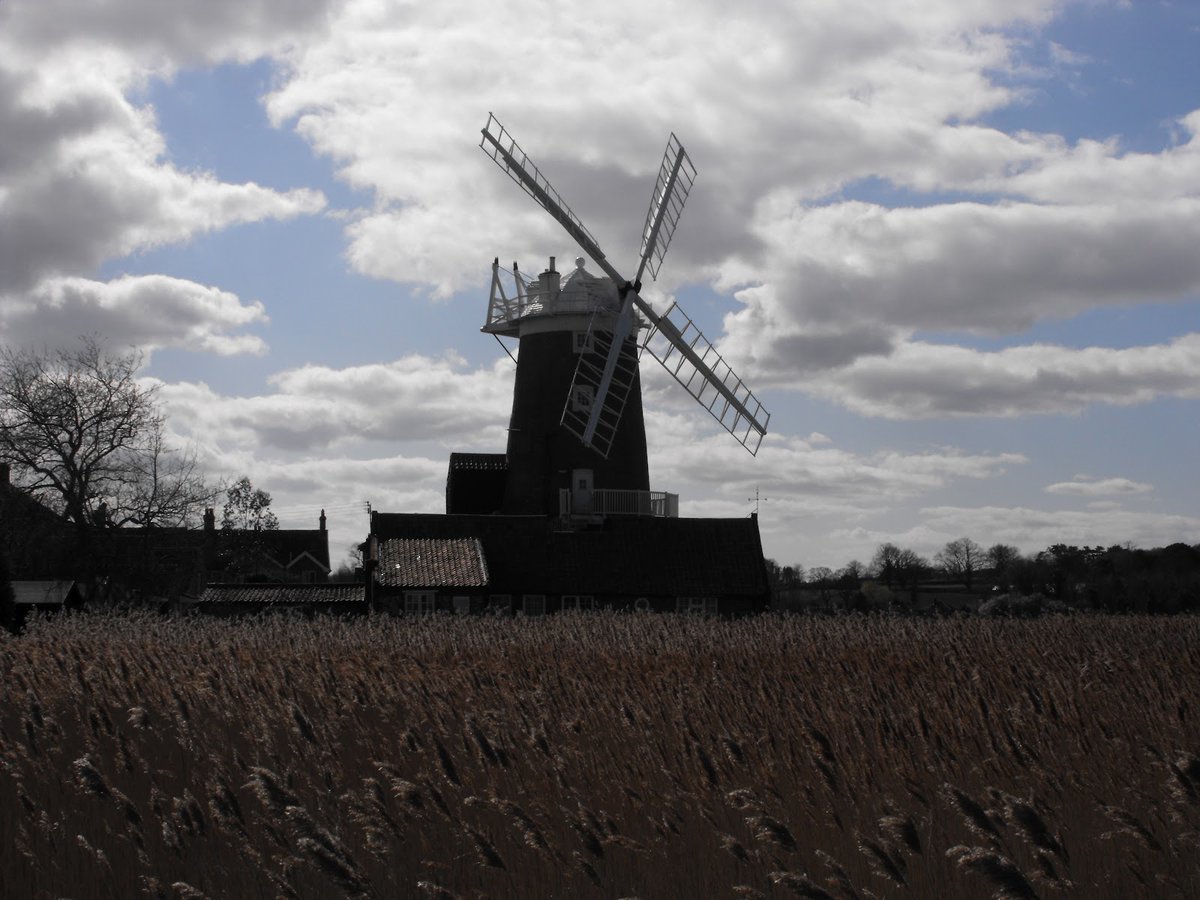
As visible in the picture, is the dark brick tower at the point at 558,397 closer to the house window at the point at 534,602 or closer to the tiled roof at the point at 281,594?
the house window at the point at 534,602

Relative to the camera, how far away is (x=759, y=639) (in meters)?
15.1

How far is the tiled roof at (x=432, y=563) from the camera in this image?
113ft

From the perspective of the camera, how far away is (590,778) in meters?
6.77

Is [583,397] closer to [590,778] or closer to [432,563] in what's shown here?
[432,563]

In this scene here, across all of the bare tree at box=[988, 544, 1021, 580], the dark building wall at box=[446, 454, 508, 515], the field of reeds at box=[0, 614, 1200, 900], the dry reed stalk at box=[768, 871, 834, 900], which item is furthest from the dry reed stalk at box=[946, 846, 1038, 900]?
the bare tree at box=[988, 544, 1021, 580]

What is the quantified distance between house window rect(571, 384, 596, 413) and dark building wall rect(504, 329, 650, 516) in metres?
0.46

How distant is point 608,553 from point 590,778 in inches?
1184

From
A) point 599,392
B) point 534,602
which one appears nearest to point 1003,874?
point 599,392

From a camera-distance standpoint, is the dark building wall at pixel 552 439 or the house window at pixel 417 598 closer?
the house window at pixel 417 598

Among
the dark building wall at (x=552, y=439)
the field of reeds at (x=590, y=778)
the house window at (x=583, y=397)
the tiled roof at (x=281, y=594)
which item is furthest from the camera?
the dark building wall at (x=552, y=439)

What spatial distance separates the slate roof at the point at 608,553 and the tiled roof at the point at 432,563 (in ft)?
1.54

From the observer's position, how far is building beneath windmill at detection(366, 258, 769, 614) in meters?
36.1

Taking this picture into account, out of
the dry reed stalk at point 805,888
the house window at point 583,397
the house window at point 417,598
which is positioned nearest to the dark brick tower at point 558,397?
the house window at point 583,397

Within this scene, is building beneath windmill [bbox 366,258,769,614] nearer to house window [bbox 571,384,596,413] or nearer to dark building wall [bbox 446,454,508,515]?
house window [bbox 571,384,596,413]
